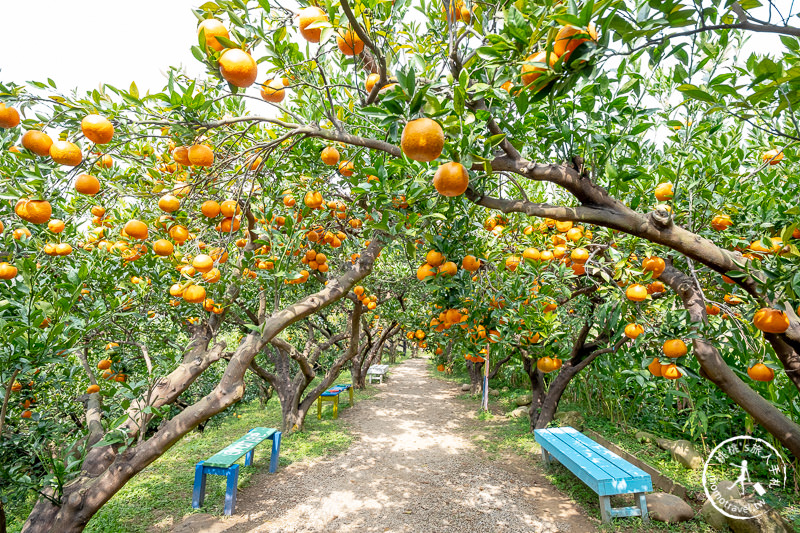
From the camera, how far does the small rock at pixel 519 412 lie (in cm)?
844

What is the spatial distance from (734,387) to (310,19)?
3.25 meters

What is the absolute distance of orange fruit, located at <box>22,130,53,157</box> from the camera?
158cm

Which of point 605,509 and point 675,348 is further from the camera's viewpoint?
point 605,509

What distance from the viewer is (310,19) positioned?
1630 millimetres

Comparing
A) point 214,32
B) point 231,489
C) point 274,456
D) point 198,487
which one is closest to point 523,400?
point 274,456

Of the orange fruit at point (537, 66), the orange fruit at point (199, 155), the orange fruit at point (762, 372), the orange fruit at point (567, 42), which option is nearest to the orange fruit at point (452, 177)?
the orange fruit at point (537, 66)

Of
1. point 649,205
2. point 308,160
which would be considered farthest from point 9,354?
point 649,205

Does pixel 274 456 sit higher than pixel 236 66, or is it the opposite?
pixel 236 66

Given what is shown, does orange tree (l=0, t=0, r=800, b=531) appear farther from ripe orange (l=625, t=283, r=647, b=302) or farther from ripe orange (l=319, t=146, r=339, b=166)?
ripe orange (l=625, t=283, r=647, b=302)

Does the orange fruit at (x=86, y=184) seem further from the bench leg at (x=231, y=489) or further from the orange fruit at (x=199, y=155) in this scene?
the bench leg at (x=231, y=489)

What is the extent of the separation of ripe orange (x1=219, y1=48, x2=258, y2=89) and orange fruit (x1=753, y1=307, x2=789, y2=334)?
253cm

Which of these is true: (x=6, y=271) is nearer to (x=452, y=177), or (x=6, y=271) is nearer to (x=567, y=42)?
(x=452, y=177)

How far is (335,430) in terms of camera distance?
785cm

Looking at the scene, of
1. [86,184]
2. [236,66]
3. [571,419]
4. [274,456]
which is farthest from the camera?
[571,419]
